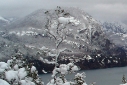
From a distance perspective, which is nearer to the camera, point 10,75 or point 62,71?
point 10,75

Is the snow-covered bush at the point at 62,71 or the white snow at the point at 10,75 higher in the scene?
the white snow at the point at 10,75

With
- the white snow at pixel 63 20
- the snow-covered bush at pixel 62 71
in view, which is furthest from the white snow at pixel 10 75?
the white snow at pixel 63 20

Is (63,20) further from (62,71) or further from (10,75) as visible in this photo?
(10,75)

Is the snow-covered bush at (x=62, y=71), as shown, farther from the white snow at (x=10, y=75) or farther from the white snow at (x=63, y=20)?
the white snow at (x=10, y=75)

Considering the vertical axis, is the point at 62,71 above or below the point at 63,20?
below

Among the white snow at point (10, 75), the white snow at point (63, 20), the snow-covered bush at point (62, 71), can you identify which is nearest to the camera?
the white snow at point (10, 75)

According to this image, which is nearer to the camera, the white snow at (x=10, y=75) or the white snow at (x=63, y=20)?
the white snow at (x=10, y=75)

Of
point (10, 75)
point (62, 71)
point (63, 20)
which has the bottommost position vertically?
point (62, 71)

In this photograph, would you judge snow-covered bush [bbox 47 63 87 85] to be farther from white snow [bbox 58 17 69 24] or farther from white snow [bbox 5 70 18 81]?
white snow [bbox 5 70 18 81]

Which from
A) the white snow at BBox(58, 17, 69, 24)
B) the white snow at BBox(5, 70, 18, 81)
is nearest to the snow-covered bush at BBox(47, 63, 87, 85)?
the white snow at BBox(58, 17, 69, 24)

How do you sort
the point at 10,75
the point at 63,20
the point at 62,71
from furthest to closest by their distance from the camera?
1. the point at 62,71
2. the point at 63,20
3. the point at 10,75

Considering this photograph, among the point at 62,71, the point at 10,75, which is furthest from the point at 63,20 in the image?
the point at 10,75
